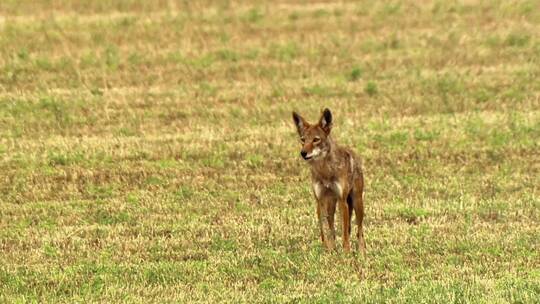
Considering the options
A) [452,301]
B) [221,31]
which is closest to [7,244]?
[452,301]

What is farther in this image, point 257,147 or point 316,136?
point 257,147

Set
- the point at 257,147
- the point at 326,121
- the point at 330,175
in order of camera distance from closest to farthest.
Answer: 1. the point at 330,175
2. the point at 326,121
3. the point at 257,147

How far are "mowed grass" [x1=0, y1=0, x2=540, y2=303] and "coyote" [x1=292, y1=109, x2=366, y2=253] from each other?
0.34 m

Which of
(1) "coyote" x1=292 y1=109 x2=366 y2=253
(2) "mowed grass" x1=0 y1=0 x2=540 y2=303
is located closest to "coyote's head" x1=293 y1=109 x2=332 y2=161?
(1) "coyote" x1=292 y1=109 x2=366 y2=253

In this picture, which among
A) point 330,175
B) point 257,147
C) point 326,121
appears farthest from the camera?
point 257,147

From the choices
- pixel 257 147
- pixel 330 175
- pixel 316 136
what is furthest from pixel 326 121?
pixel 257 147

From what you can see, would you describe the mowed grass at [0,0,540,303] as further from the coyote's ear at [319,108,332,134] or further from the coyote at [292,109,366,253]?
the coyote's ear at [319,108,332,134]

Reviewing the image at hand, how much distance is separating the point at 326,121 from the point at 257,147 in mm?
6182

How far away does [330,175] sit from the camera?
481 inches

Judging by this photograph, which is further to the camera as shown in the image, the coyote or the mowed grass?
the coyote

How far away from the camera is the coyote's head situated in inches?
480

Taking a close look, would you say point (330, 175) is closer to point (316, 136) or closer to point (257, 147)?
point (316, 136)

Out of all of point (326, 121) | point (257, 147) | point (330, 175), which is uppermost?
point (326, 121)

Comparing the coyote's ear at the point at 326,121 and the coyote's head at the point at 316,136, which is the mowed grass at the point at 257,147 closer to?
the coyote's head at the point at 316,136
